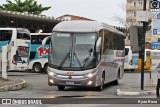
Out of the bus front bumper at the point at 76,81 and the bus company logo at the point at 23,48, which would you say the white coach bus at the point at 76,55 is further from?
the bus company logo at the point at 23,48

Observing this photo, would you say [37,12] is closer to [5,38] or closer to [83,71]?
[5,38]

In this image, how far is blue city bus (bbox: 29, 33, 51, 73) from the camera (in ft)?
123

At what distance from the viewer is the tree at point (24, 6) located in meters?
74.3

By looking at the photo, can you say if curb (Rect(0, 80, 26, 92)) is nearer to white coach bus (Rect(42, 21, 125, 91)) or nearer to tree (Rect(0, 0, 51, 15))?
white coach bus (Rect(42, 21, 125, 91))

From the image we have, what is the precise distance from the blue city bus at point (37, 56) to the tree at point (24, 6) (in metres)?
37.3

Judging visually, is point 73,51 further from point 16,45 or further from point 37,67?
point 37,67

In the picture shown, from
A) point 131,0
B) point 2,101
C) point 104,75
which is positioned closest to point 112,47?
point 104,75

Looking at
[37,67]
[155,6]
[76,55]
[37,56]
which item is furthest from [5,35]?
[155,6]

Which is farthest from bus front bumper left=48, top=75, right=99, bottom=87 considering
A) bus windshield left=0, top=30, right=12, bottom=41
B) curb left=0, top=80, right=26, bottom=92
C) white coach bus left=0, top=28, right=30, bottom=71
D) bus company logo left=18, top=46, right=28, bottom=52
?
bus company logo left=18, top=46, right=28, bottom=52

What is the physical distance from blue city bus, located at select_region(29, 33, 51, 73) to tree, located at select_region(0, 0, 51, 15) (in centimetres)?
3727

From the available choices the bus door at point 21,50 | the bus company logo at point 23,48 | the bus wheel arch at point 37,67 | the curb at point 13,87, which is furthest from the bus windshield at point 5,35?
the curb at point 13,87

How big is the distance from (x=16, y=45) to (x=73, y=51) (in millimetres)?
13111

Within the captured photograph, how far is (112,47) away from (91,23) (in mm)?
3563

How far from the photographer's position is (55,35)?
2067 centimetres
